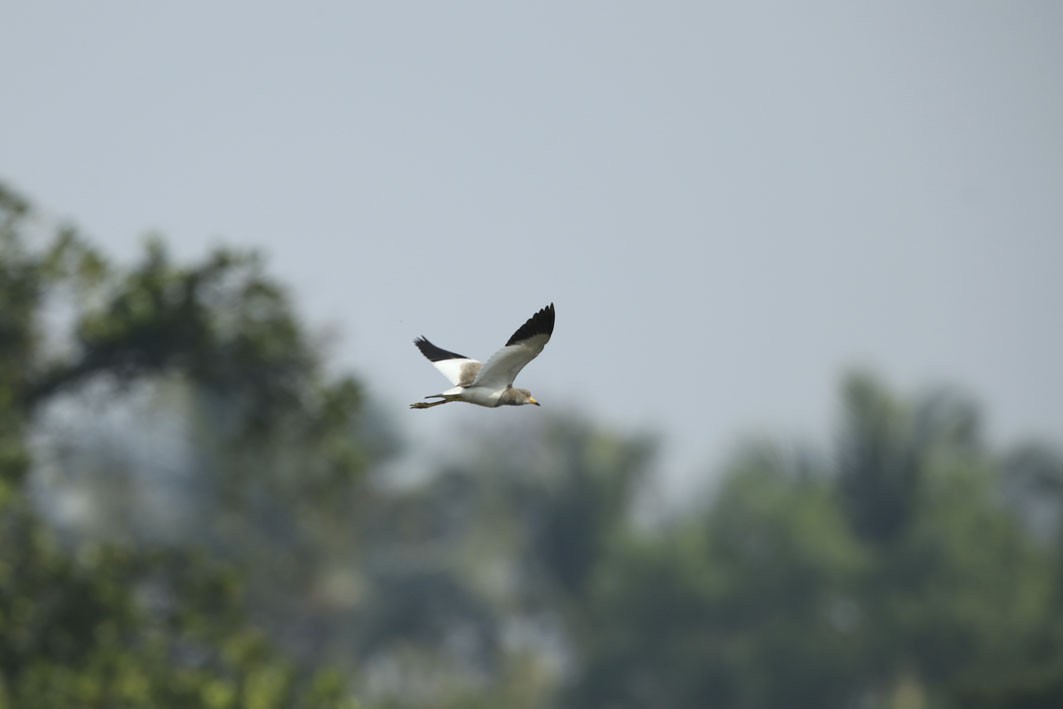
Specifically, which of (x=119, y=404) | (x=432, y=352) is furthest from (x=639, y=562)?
(x=432, y=352)

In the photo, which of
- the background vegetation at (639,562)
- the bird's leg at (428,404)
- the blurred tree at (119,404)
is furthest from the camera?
the background vegetation at (639,562)

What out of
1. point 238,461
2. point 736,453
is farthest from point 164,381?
point 736,453

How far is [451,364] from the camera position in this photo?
16.2 m

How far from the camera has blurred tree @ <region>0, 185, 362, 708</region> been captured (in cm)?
2723

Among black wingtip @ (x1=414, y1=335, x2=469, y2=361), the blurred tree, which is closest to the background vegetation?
the blurred tree

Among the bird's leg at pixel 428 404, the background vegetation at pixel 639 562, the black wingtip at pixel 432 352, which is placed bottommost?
the bird's leg at pixel 428 404

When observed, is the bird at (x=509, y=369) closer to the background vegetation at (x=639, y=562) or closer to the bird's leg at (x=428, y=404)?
the bird's leg at (x=428, y=404)

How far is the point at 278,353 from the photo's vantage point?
102ft

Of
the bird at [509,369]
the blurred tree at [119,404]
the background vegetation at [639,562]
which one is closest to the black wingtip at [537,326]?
the bird at [509,369]

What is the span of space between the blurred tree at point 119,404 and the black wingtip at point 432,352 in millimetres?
10917

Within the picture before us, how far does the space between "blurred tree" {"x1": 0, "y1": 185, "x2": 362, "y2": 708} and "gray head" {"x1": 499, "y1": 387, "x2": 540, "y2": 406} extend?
13.0m

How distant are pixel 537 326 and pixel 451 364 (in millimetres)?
1451

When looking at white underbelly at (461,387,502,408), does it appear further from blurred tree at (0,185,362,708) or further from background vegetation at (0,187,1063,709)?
background vegetation at (0,187,1063,709)

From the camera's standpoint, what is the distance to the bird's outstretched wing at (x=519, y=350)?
583 inches
